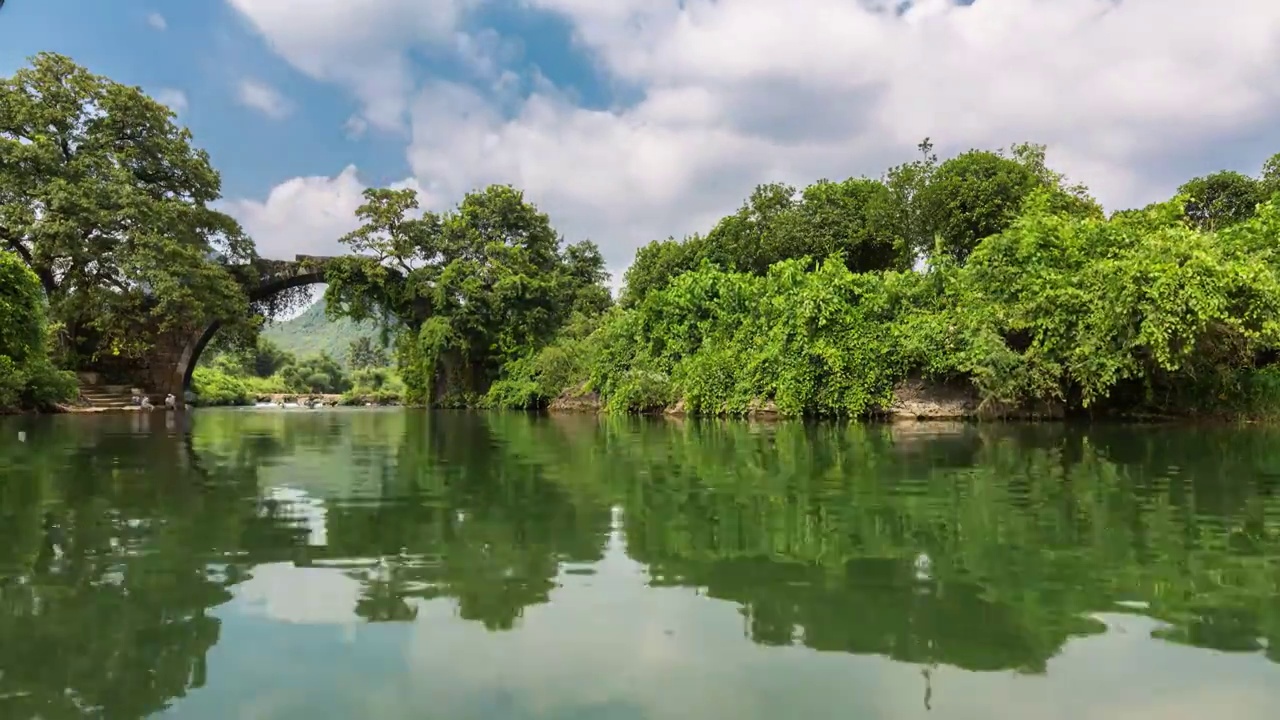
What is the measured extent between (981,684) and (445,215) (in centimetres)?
3355

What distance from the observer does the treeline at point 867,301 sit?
15164mm

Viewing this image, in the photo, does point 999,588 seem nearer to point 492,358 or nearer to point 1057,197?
point 1057,197

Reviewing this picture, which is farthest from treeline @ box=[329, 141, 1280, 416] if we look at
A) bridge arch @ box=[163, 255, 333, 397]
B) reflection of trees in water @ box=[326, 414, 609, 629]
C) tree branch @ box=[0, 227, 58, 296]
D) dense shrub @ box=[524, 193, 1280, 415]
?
reflection of trees in water @ box=[326, 414, 609, 629]

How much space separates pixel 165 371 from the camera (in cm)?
3212

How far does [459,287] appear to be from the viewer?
32688 mm

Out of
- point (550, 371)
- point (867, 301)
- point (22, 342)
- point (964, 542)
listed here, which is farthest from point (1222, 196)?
point (22, 342)

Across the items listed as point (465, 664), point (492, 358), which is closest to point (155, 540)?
point (465, 664)

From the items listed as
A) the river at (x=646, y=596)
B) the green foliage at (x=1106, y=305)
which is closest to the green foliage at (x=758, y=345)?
the green foliage at (x=1106, y=305)

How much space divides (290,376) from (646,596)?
2721 inches

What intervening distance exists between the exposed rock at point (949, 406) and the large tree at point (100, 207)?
22.6m

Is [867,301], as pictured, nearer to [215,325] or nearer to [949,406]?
[949,406]

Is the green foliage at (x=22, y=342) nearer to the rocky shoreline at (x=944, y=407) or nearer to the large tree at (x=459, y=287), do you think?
the large tree at (x=459, y=287)

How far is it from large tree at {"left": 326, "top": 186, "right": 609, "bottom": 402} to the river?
2457cm

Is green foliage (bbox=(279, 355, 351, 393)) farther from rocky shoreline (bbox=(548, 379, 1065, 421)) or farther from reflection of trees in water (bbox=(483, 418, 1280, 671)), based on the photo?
reflection of trees in water (bbox=(483, 418, 1280, 671))
